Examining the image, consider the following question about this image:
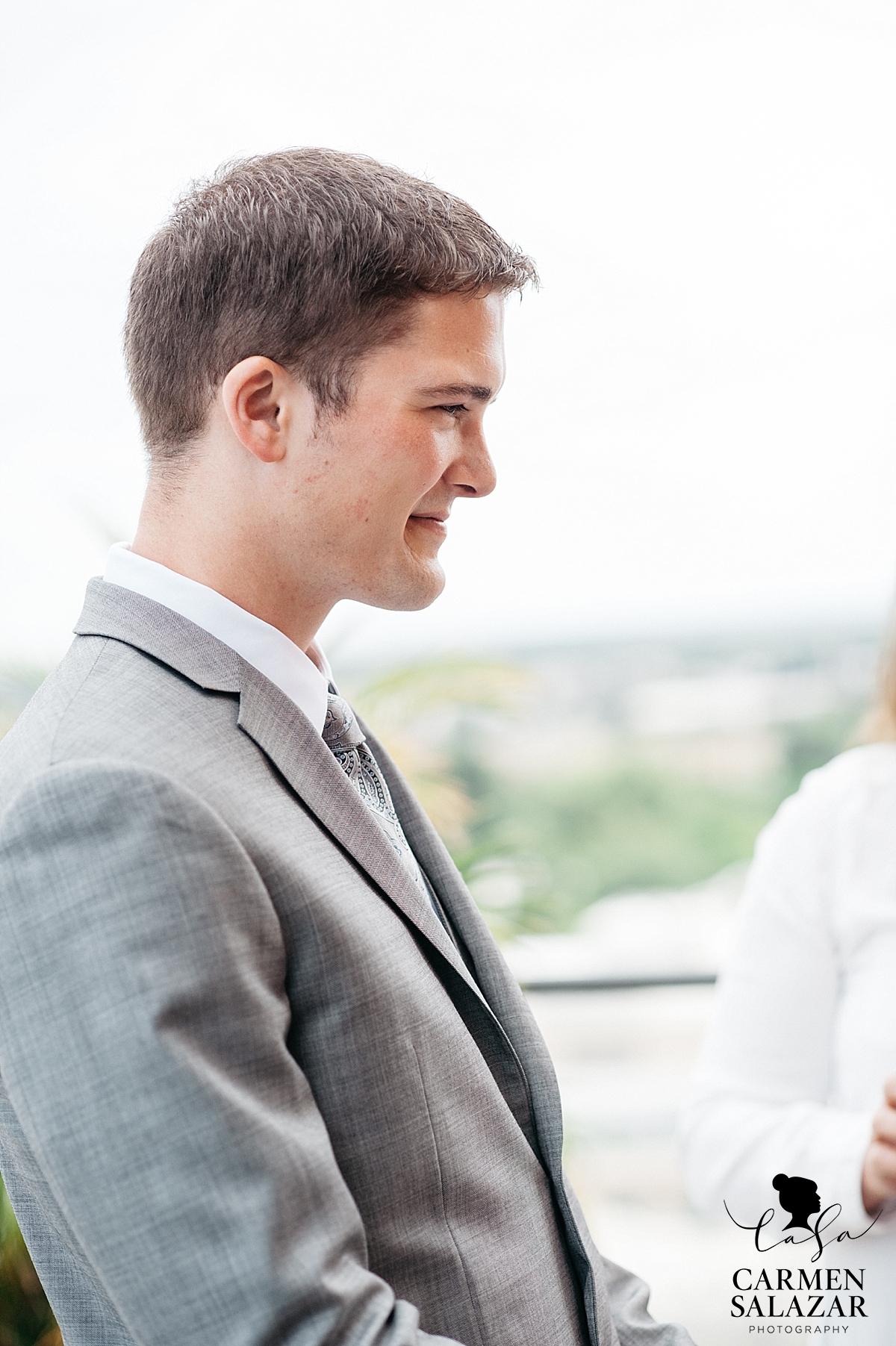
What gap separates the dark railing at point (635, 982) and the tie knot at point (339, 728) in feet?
5.51

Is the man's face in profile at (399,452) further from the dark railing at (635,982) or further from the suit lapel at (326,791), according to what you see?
the dark railing at (635,982)

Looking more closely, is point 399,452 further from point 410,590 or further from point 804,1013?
point 804,1013

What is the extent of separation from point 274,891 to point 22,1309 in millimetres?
1700

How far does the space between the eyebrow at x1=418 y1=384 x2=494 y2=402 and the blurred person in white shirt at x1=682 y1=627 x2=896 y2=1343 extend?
31.3 inches

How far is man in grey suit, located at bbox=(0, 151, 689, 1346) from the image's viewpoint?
62cm

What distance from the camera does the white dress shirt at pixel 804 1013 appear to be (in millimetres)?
1305

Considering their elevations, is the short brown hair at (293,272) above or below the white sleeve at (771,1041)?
above

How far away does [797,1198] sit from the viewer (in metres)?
1.29

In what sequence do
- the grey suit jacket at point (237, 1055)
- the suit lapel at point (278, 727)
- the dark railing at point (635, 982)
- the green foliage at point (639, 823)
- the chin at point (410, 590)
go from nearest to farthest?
the grey suit jacket at point (237, 1055) → the suit lapel at point (278, 727) → the chin at point (410, 590) → the dark railing at point (635, 982) → the green foliage at point (639, 823)

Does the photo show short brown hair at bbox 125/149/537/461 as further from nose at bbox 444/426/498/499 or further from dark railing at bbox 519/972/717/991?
dark railing at bbox 519/972/717/991

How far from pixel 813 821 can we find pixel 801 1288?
1.97 ft

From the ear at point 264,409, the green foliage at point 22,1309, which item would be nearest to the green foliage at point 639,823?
the green foliage at point 22,1309

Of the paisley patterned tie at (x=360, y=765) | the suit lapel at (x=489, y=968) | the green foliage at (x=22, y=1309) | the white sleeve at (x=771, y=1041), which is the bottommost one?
the green foliage at (x=22, y=1309)

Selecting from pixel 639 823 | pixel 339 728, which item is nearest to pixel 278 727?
pixel 339 728
